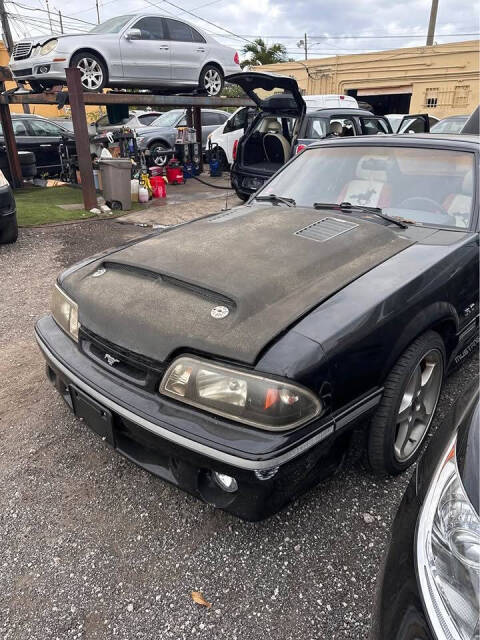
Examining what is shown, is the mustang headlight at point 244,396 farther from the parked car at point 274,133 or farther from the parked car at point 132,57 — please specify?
the parked car at point 132,57

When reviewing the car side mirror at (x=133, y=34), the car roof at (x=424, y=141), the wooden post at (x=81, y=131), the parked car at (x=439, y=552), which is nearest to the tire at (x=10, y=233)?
the wooden post at (x=81, y=131)

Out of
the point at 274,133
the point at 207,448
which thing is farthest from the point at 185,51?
the point at 207,448

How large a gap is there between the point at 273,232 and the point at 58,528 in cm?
178

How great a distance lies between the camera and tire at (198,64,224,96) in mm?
10555

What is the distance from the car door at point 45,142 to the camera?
11992 mm

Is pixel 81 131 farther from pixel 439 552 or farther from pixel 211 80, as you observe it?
pixel 439 552

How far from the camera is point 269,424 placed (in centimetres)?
160

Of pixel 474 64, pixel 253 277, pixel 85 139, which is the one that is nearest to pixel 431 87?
pixel 474 64

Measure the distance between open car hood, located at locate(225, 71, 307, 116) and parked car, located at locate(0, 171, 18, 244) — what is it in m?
3.32

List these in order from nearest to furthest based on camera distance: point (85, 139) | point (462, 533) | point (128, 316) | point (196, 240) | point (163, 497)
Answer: point (462, 533) < point (128, 316) < point (163, 497) < point (196, 240) < point (85, 139)

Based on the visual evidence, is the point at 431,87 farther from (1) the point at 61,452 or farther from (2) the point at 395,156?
(1) the point at 61,452

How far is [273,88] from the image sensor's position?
645cm

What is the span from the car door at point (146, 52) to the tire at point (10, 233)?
4.60 meters

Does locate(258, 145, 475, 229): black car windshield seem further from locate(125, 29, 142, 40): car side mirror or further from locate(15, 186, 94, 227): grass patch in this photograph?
locate(125, 29, 142, 40): car side mirror
